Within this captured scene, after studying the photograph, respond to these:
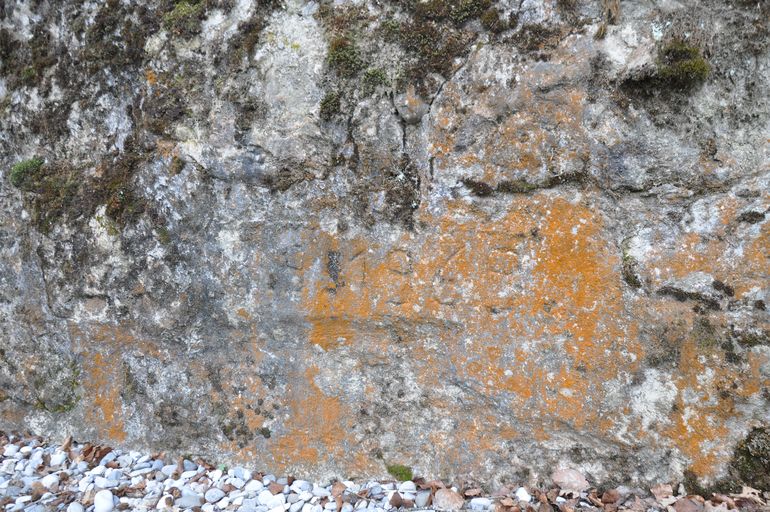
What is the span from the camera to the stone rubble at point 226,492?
8.84ft

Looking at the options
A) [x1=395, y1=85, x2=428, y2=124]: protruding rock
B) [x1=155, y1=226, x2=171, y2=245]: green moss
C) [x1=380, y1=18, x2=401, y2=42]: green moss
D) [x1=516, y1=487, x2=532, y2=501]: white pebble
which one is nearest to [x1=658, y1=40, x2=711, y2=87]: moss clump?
[x1=395, y1=85, x2=428, y2=124]: protruding rock

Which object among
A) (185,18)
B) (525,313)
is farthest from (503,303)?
(185,18)

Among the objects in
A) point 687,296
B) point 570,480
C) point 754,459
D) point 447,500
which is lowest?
point 447,500

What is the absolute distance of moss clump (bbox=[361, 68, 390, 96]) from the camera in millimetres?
2941

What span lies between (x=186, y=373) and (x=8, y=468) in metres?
1.48

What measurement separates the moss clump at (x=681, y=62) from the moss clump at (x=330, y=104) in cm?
168

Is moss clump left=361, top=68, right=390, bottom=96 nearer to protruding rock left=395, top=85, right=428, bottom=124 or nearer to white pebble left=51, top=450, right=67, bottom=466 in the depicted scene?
protruding rock left=395, top=85, right=428, bottom=124

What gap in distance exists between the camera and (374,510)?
2.86 metres

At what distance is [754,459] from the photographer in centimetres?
256

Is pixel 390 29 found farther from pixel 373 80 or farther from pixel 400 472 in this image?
pixel 400 472

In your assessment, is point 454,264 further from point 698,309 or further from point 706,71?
point 706,71

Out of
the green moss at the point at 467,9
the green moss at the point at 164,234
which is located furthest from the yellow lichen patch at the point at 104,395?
the green moss at the point at 467,9

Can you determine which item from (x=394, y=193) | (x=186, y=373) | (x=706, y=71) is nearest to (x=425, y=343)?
(x=394, y=193)

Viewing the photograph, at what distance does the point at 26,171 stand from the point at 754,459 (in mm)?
4679
